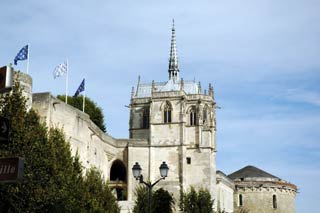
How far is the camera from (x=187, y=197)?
50.5m

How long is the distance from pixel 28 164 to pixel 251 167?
75.6 m

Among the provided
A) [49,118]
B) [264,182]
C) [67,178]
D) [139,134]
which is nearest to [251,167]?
[264,182]

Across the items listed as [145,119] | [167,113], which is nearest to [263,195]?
[145,119]

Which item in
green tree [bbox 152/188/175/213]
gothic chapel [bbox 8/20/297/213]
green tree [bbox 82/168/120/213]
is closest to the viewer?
green tree [bbox 82/168/120/213]

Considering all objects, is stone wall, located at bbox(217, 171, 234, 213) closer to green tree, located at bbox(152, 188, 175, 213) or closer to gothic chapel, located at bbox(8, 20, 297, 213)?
gothic chapel, located at bbox(8, 20, 297, 213)

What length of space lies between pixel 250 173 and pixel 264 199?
6.42 metres

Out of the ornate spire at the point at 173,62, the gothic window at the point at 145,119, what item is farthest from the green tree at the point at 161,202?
the ornate spire at the point at 173,62

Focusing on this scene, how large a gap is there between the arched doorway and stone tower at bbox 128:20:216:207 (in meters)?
2.06

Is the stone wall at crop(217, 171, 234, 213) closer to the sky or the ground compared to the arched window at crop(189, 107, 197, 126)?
closer to the ground

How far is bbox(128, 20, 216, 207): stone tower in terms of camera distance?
6281 centimetres

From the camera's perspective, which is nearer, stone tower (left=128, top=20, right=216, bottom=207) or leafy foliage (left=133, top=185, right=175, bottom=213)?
leafy foliage (left=133, top=185, right=175, bottom=213)

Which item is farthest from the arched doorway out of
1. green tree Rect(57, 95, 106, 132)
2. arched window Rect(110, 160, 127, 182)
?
green tree Rect(57, 95, 106, 132)

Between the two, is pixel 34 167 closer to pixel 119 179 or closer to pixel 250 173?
pixel 119 179

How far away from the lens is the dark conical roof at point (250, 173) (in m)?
91.2
